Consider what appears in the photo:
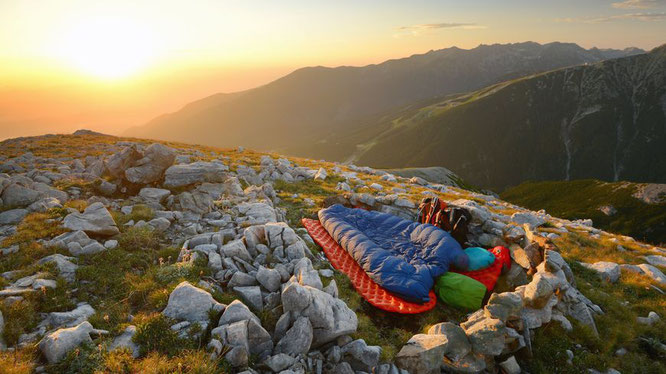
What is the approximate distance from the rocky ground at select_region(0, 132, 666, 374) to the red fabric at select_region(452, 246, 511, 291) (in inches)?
15.3

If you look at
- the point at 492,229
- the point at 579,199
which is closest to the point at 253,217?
the point at 492,229

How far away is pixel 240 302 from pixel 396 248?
307 inches

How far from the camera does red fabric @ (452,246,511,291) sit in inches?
452

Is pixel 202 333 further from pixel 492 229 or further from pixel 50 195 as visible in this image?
pixel 492 229

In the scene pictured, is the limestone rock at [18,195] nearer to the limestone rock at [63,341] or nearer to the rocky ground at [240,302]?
the rocky ground at [240,302]

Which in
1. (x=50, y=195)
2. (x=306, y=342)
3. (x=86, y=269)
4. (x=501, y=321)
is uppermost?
(x=50, y=195)

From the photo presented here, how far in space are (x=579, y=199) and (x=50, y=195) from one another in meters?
90.6

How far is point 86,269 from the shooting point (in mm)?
8656

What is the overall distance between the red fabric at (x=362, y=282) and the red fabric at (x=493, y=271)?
2079 mm

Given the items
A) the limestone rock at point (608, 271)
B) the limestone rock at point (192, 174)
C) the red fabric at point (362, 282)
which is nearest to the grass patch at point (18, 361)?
the red fabric at point (362, 282)

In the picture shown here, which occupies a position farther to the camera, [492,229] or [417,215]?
[417,215]

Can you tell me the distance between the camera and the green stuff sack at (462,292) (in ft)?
34.1

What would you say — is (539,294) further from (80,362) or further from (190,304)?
(80,362)

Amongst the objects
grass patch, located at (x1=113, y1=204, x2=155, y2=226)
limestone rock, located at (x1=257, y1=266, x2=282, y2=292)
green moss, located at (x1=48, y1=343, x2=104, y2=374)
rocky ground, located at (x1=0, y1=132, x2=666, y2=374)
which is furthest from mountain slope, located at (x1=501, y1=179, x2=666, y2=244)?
green moss, located at (x1=48, y1=343, x2=104, y2=374)
